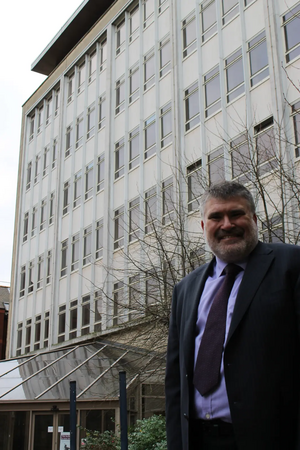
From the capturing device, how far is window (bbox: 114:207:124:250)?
24734mm

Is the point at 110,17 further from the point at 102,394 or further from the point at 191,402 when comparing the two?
the point at 191,402

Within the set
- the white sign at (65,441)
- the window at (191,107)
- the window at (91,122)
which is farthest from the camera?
the window at (91,122)

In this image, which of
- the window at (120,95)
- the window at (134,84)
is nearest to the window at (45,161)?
the window at (120,95)

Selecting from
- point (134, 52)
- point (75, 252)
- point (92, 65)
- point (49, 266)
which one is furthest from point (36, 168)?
point (134, 52)

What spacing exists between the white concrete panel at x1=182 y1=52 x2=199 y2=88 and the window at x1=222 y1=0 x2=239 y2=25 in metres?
1.90

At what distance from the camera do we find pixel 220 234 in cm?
303

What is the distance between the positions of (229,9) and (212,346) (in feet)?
68.2

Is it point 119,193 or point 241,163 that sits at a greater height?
point 119,193

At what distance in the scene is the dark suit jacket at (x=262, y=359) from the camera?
2465 mm

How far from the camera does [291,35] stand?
59.7ft

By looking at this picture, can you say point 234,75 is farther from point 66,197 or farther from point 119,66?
point 66,197

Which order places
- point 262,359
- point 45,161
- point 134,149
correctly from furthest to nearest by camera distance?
point 45,161 → point 134,149 → point 262,359

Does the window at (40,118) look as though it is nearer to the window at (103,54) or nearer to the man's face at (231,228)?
the window at (103,54)

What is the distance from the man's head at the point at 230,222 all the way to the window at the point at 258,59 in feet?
54.8
